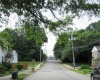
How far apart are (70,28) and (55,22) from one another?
3.85ft

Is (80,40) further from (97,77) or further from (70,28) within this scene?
(70,28)

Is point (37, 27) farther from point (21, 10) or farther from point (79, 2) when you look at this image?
point (79, 2)

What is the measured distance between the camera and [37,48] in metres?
133

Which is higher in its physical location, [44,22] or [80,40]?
[80,40]

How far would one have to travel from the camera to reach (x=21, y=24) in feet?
66.5

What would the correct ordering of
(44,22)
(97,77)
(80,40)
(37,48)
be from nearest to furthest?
(44,22) < (97,77) < (80,40) < (37,48)

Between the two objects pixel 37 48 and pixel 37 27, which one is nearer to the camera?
pixel 37 27

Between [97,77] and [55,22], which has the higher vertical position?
[55,22]

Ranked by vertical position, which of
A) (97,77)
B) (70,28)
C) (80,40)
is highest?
(80,40)

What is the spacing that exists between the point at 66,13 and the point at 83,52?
327 ft

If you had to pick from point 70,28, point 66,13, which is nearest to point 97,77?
point 70,28

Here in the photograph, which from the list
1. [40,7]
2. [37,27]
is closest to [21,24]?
[37,27]

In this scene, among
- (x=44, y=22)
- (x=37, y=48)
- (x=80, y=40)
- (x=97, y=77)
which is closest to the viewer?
(x=44, y=22)

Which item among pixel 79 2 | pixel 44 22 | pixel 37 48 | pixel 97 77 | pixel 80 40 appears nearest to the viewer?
pixel 79 2
